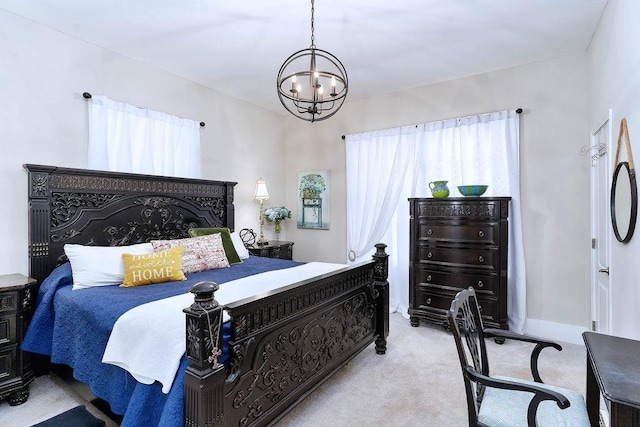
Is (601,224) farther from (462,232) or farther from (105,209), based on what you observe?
(105,209)

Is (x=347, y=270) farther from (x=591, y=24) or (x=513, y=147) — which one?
(x=591, y=24)

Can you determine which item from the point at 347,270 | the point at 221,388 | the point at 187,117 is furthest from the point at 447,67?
the point at 221,388

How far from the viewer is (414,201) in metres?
3.83

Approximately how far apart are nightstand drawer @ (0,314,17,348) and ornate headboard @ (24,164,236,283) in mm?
444

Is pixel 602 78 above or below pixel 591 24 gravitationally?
below

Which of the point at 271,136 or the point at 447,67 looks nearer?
the point at 447,67

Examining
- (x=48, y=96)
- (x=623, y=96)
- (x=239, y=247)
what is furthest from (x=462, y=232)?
(x=48, y=96)

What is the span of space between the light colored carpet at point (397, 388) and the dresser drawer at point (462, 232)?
105cm

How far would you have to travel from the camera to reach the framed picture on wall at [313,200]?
505 cm

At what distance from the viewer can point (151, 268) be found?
2600 mm

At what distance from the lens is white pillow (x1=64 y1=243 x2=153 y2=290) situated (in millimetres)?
2479

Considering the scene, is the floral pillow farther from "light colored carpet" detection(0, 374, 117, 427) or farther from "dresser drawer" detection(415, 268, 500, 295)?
"dresser drawer" detection(415, 268, 500, 295)

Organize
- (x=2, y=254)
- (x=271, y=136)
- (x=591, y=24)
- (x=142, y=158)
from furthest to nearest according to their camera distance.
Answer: (x=271, y=136), (x=142, y=158), (x=591, y=24), (x=2, y=254)

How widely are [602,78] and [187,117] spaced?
4064 mm
